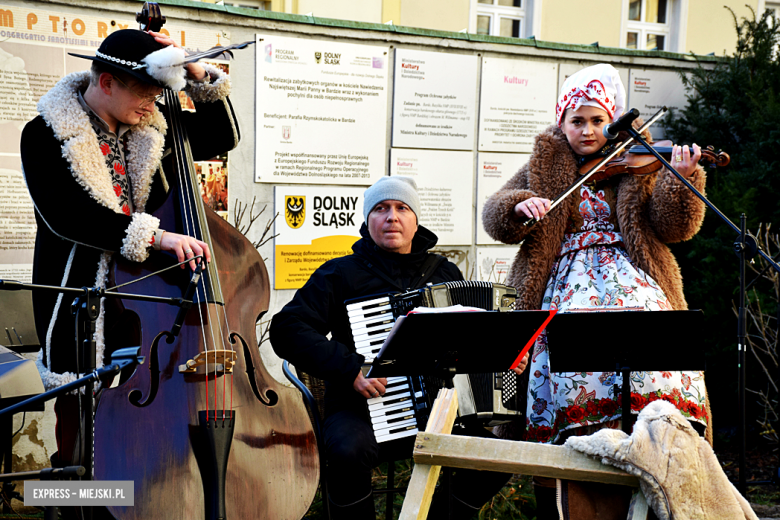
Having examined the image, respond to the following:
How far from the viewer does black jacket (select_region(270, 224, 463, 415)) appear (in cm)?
294

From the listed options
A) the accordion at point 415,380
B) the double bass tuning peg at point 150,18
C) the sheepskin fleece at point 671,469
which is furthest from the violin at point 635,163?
the double bass tuning peg at point 150,18

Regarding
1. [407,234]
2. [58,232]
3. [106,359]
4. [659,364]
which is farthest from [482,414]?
[58,232]

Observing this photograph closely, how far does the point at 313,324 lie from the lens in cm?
308

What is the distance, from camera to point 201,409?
2.38 metres

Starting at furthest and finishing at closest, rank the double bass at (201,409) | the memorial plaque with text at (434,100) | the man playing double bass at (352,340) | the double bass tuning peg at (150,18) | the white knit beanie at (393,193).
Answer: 1. the memorial plaque with text at (434,100)
2. the white knit beanie at (393,193)
3. the man playing double bass at (352,340)
4. the double bass tuning peg at (150,18)
5. the double bass at (201,409)

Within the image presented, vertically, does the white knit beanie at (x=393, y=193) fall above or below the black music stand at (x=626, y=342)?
above

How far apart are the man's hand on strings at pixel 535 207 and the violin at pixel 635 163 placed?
0.30 m

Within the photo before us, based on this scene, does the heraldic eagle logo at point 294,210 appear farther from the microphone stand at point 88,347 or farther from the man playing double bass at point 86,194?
the microphone stand at point 88,347

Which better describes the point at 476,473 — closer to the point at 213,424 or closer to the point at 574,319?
Result: the point at 574,319

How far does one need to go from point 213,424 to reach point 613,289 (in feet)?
5.52

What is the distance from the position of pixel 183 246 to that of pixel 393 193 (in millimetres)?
1091

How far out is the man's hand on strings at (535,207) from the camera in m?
2.98

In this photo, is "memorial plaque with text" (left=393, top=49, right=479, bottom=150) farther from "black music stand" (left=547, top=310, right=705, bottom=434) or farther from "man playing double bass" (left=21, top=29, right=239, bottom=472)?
"black music stand" (left=547, top=310, right=705, bottom=434)

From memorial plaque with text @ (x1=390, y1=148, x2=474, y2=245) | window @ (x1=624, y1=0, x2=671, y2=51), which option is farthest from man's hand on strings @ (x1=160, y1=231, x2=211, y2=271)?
window @ (x1=624, y1=0, x2=671, y2=51)
